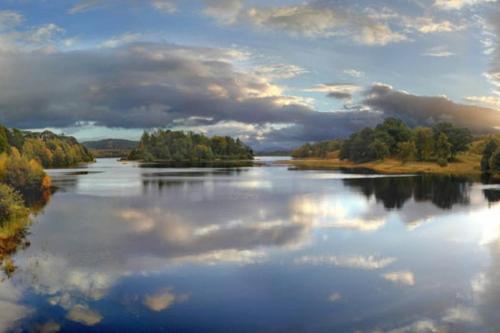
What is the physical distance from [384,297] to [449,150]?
12815 centimetres

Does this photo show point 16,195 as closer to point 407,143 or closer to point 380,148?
point 407,143

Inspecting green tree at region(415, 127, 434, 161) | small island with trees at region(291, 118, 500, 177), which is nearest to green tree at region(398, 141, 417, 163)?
small island with trees at region(291, 118, 500, 177)

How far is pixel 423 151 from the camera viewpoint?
14388cm

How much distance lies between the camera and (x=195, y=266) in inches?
994

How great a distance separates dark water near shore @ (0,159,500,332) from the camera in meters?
17.6

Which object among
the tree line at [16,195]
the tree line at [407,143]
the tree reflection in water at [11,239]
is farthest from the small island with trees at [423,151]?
the tree reflection in water at [11,239]

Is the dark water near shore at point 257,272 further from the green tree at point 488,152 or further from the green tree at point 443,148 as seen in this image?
the green tree at point 443,148

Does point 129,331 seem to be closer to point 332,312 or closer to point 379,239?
point 332,312

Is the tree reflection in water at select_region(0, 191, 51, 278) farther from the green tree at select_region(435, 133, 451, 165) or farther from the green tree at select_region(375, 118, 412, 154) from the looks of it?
the green tree at select_region(375, 118, 412, 154)

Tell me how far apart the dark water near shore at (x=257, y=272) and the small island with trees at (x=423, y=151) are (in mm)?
87403

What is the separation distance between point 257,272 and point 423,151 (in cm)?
13200

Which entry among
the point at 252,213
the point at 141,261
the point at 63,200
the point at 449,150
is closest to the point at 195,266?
the point at 141,261

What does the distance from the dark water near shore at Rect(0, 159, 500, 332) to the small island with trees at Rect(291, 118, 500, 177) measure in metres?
87.4

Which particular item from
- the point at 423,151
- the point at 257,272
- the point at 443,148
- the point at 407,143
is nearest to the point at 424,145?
the point at 423,151
